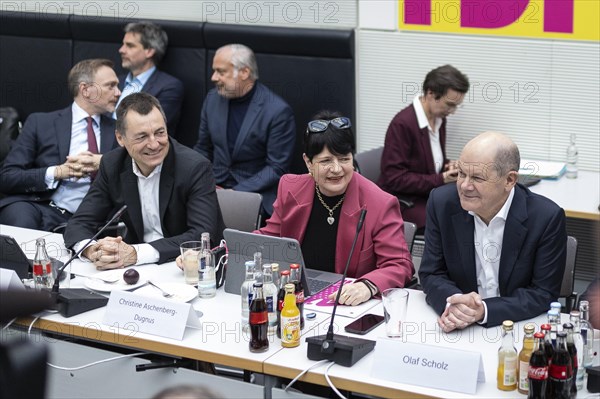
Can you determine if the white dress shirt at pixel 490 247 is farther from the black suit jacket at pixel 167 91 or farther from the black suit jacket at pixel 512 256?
the black suit jacket at pixel 167 91

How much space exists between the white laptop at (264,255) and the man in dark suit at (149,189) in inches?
21.6

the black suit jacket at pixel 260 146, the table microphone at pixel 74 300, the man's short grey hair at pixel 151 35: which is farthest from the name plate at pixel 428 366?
the man's short grey hair at pixel 151 35

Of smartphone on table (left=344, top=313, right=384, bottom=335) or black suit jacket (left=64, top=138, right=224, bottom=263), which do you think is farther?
black suit jacket (left=64, top=138, right=224, bottom=263)

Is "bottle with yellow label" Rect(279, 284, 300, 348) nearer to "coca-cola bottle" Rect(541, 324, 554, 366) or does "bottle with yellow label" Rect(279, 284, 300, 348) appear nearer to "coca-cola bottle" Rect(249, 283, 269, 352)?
"coca-cola bottle" Rect(249, 283, 269, 352)

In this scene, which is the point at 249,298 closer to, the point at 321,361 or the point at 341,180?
the point at 321,361

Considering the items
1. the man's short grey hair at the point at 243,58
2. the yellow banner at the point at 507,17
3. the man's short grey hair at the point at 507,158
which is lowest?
the man's short grey hair at the point at 507,158

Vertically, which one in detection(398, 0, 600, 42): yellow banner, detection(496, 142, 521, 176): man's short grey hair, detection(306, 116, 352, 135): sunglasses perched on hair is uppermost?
detection(398, 0, 600, 42): yellow banner

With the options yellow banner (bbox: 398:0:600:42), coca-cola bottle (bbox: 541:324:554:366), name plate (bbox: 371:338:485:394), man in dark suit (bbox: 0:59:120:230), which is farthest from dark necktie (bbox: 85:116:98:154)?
coca-cola bottle (bbox: 541:324:554:366)

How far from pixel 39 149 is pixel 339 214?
2462mm

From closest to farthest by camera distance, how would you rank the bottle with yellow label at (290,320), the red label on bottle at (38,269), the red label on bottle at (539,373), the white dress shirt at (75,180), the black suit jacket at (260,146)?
the red label on bottle at (539,373), the bottle with yellow label at (290,320), the red label on bottle at (38,269), the white dress shirt at (75,180), the black suit jacket at (260,146)

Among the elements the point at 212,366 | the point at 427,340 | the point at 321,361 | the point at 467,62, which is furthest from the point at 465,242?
the point at 467,62

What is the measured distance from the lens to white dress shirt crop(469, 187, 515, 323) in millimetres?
3467

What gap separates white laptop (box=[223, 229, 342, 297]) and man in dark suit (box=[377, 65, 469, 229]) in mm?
1536

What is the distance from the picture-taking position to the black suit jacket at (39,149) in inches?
215
